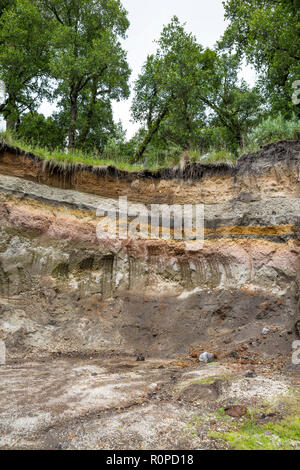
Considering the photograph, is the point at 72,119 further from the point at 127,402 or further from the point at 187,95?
the point at 127,402

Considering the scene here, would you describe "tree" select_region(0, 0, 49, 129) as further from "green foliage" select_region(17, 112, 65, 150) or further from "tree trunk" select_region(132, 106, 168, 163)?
"tree trunk" select_region(132, 106, 168, 163)

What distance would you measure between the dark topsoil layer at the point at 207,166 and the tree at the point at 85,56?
5892 millimetres

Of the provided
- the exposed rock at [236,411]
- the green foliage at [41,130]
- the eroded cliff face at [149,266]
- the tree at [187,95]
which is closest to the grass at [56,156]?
the eroded cliff face at [149,266]

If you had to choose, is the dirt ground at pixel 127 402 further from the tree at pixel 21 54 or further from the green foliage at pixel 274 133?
the tree at pixel 21 54

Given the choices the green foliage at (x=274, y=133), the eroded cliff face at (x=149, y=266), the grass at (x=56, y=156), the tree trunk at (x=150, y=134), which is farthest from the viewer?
the tree trunk at (x=150, y=134)

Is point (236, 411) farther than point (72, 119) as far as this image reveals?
No

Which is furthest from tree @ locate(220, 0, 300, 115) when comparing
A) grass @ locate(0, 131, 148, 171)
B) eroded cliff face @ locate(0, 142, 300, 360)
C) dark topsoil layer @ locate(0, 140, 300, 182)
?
grass @ locate(0, 131, 148, 171)

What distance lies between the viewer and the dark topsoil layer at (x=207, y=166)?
8492mm

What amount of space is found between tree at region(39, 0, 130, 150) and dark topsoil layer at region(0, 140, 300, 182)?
5892 millimetres

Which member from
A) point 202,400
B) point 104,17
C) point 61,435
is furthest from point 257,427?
point 104,17

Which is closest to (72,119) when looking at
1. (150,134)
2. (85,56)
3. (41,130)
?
(41,130)

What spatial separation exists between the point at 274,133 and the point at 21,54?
12125 millimetres

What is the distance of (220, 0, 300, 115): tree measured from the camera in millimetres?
11664

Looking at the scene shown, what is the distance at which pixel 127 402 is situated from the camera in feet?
11.7
